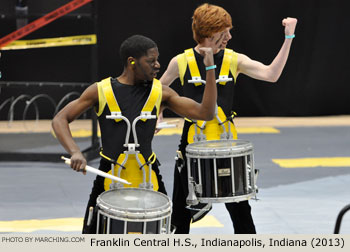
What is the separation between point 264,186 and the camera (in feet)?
29.8

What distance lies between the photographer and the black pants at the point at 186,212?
5.84m

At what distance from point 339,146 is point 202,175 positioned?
6.33 meters

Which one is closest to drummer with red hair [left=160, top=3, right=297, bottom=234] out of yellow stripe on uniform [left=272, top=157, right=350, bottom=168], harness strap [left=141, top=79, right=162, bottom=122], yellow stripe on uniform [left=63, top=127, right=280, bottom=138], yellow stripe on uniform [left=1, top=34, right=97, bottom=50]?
harness strap [left=141, top=79, right=162, bottom=122]

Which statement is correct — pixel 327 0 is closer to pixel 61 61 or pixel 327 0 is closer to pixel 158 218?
pixel 61 61

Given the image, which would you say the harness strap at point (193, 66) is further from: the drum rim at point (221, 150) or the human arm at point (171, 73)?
the drum rim at point (221, 150)

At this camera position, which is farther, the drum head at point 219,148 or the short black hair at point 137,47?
the drum head at point 219,148

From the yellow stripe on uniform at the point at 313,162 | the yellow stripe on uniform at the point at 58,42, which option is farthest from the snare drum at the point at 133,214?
the yellow stripe on uniform at the point at 58,42

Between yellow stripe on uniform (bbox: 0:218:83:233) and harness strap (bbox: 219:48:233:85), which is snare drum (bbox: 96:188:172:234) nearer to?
harness strap (bbox: 219:48:233:85)

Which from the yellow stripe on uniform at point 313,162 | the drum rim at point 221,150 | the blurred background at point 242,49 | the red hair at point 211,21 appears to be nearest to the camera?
the drum rim at point 221,150

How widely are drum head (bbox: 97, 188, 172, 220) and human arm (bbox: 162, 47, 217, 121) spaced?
62 centimetres

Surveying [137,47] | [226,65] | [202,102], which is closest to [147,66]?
[137,47]

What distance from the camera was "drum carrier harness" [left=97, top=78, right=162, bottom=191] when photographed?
16.1 feet

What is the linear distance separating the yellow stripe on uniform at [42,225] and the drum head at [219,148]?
225 centimetres

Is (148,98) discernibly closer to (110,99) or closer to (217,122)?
(110,99)
